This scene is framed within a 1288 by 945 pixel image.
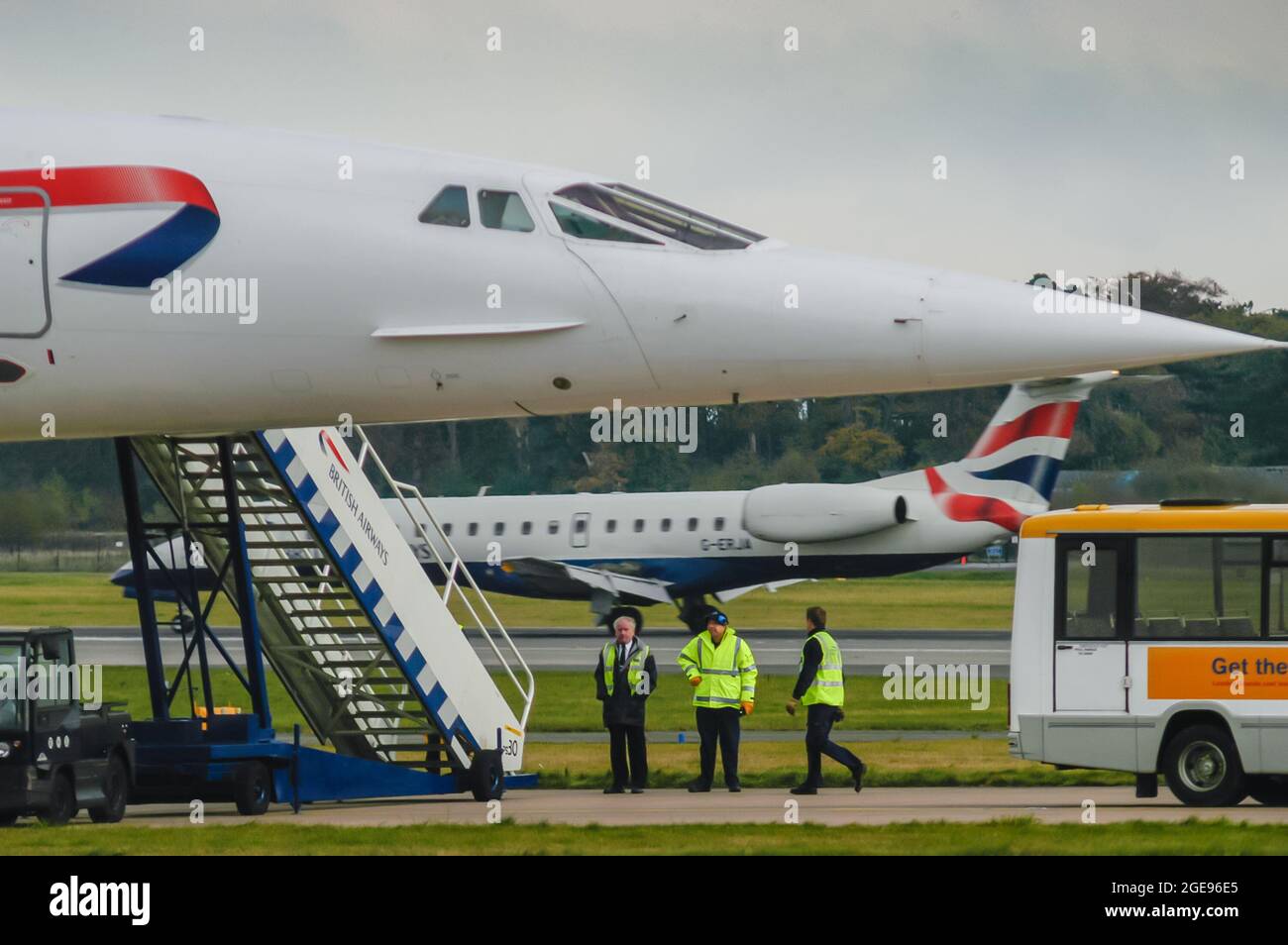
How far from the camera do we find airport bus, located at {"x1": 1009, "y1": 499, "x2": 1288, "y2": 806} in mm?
17547

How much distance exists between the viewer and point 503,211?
13.8 m

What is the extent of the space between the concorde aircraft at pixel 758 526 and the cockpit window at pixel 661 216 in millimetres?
27280

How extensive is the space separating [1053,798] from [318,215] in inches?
373

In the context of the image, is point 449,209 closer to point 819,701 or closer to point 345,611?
point 345,611

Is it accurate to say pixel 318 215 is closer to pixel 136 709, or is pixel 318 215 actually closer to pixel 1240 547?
pixel 1240 547

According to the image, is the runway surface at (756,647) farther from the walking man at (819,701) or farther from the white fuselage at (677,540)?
the walking man at (819,701)

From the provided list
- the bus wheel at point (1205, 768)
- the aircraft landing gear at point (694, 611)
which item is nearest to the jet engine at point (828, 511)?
the aircraft landing gear at point (694, 611)

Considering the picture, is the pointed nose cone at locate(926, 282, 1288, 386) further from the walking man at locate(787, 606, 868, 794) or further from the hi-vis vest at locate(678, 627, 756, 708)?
the hi-vis vest at locate(678, 627, 756, 708)

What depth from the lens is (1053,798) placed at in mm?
18922

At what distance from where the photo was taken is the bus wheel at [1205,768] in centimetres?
1750

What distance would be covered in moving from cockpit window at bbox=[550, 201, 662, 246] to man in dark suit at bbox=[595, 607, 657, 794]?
7065 mm

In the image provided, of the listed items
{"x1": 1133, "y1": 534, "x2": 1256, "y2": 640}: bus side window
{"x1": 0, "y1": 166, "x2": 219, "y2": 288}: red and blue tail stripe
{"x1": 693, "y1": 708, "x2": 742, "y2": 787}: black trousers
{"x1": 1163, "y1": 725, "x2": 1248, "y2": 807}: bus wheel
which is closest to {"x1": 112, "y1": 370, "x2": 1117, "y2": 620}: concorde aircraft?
{"x1": 693, "y1": 708, "x2": 742, "y2": 787}: black trousers

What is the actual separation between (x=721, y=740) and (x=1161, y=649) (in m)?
4.62
